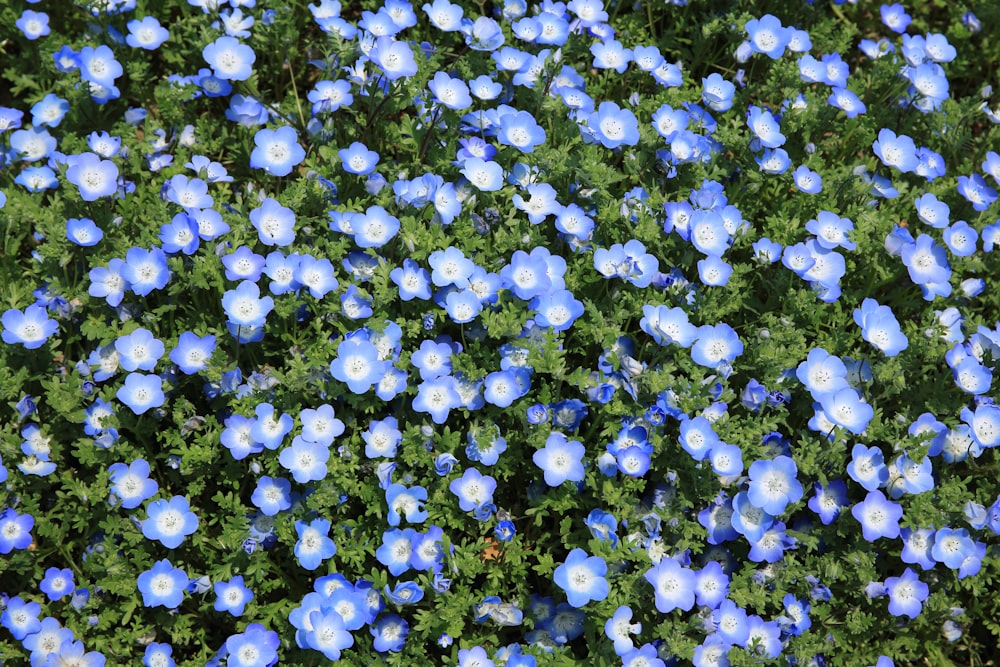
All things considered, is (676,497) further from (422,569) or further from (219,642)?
(219,642)

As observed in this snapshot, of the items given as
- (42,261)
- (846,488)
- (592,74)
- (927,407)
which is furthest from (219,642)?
(592,74)

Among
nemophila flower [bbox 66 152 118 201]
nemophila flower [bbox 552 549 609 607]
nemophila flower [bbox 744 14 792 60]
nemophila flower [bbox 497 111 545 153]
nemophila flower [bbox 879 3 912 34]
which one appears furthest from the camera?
nemophila flower [bbox 879 3 912 34]

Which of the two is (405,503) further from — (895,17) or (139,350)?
(895,17)

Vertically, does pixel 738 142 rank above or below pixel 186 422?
above

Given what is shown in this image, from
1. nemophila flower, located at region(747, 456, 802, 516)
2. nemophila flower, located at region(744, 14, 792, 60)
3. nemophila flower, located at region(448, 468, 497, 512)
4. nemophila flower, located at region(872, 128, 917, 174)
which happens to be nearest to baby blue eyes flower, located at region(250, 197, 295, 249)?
nemophila flower, located at region(448, 468, 497, 512)

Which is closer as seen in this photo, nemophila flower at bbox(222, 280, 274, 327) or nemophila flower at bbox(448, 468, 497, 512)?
nemophila flower at bbox(448, 468, 497, 512)

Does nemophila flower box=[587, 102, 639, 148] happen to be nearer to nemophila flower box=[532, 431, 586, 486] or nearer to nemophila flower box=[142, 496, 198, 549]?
nemophila flower box=[532, 431, 586, 486]
